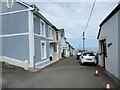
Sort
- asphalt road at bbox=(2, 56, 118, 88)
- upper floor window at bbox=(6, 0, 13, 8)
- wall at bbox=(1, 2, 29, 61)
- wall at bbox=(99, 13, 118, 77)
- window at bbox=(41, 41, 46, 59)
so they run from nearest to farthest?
asphalt road at bbox=(2, 56, 118, 88), wall at bbox=(99, 13, 118, 77), wall at bbox=(1, 2, 29, 61), upper floor window at bbox=(6, 0, 13, 8), window at bbox=(41, 41, 46, 59)

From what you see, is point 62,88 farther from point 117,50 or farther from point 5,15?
point 5,15

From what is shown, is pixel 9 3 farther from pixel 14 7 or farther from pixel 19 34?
pixel 19 34

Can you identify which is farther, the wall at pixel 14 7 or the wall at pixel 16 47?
the wall at pixel 14 7

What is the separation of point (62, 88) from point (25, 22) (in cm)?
885

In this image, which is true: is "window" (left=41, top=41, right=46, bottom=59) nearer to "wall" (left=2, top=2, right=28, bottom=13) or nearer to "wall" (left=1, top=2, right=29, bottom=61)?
"wall" (left=1, top=2, right=29, bottom=61)

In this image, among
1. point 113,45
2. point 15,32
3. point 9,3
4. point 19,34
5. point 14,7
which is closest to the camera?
point 113,45

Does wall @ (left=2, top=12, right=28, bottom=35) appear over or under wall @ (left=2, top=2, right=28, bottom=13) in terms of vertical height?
under

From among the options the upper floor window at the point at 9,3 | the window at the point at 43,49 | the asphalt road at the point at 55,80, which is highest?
the upper floor window at the point at 9,3

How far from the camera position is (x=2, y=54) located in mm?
13008

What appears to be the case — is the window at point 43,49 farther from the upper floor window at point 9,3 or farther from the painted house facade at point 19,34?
the upper floor window at point 9,3

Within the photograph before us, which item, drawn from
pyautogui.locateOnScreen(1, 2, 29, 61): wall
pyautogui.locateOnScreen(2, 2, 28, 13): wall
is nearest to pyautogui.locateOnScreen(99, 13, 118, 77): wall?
pyautogui.locateOnScreen(1, 2, 29, 61): wall

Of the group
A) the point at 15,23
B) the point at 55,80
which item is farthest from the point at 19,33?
the point at 55,80

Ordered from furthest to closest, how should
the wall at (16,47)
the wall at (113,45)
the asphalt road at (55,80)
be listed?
the wall at (16,47), the wall at (113,45), the asphalt road at (55,80)

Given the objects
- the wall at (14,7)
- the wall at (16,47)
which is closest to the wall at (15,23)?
the wall at (14,7)
